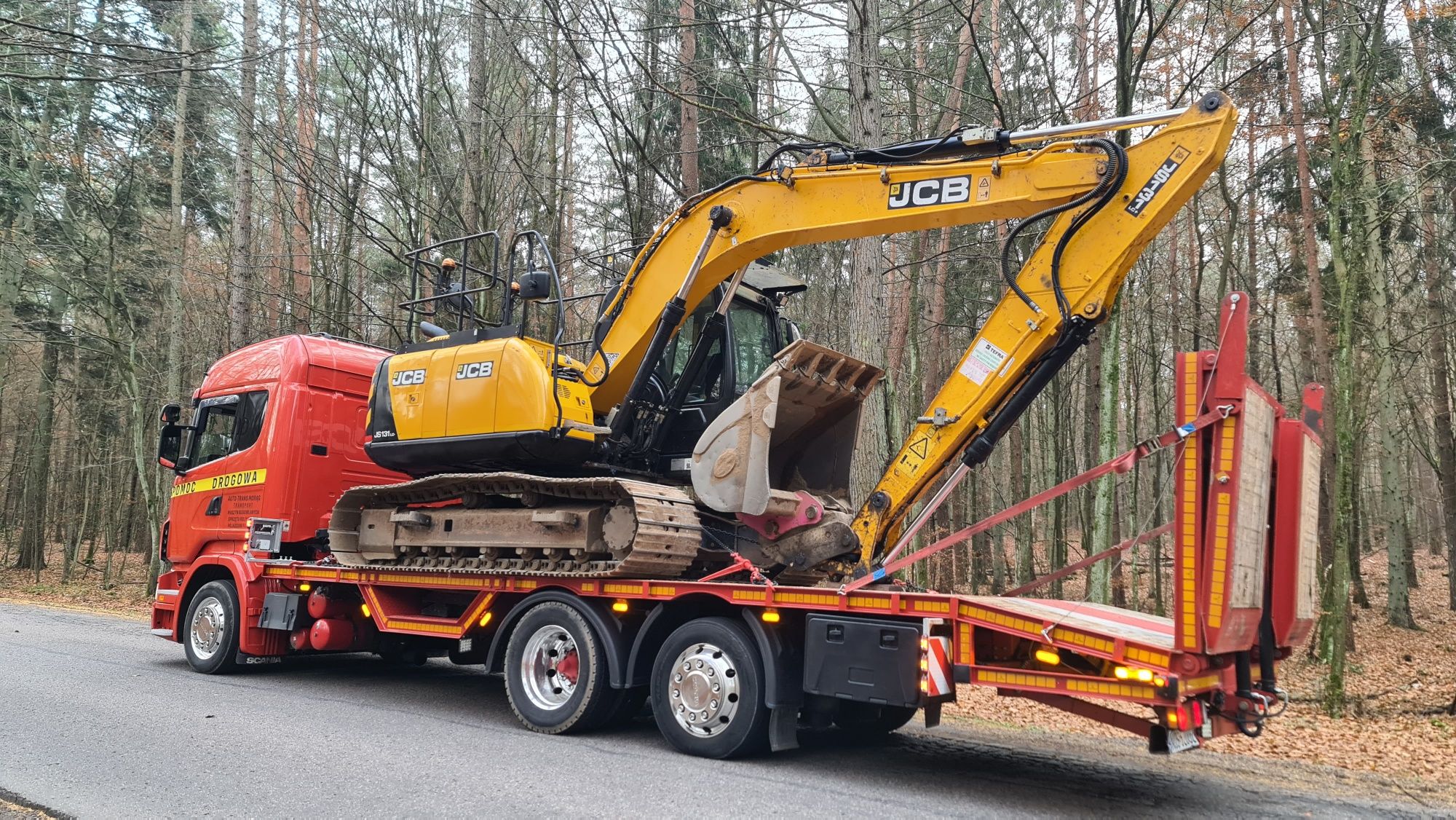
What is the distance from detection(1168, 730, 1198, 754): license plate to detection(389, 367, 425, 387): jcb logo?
6098 mm

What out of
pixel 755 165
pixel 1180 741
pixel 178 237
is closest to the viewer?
pixel 1180 741

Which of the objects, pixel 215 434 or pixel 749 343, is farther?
pixel 215 434

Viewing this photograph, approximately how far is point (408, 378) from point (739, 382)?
2819 millimetres

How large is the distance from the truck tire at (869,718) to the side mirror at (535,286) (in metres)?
3.78

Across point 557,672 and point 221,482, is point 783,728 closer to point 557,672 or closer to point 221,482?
point 557,672

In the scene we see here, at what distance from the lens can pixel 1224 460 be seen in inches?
179

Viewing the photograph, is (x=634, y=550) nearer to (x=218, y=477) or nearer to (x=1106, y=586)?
(x=218, y=477)

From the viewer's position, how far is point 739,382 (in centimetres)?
826

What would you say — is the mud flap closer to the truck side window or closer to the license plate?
the license plate

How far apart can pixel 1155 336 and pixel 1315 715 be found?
12021mm

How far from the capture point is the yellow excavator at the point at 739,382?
19.9 feet

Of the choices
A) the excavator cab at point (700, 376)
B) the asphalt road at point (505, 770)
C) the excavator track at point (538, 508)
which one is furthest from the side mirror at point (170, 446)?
the excavator cab at point (700, 376)

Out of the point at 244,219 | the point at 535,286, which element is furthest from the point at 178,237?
the point at 535,286

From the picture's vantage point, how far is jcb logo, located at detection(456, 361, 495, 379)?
773cm
